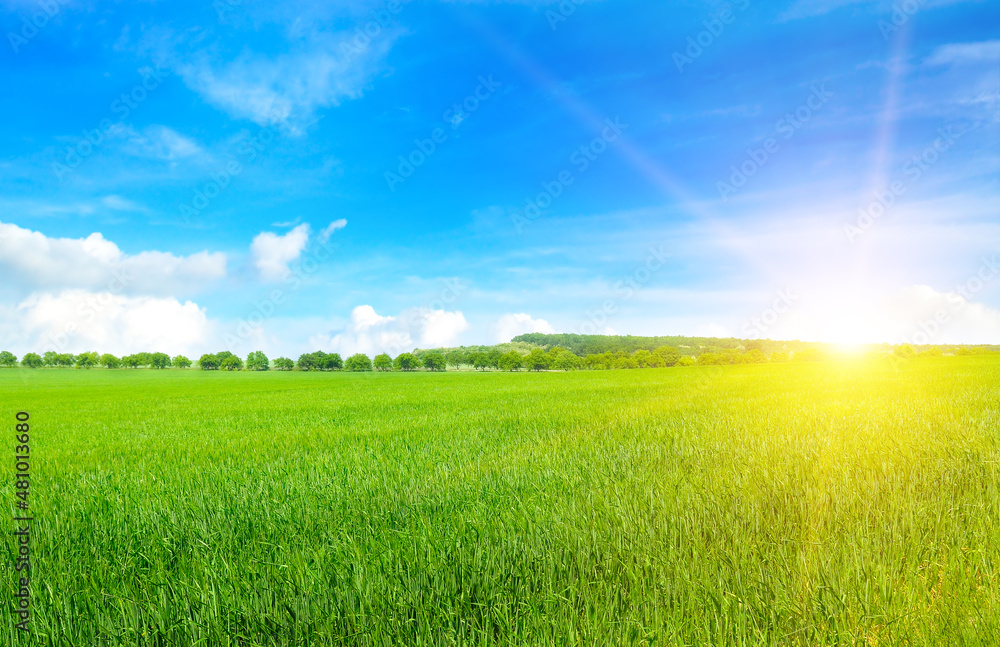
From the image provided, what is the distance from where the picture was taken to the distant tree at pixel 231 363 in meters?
141

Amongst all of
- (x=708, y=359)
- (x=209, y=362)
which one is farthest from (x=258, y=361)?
(x=708, y=359)

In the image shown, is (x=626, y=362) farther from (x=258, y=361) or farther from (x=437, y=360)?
(x=258, y=361)

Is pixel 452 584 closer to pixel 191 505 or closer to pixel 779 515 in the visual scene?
pixel 779 515

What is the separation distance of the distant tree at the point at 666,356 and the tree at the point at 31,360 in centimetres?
18072

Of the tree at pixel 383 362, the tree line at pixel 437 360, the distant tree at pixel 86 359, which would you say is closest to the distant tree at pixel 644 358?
the tree line at pixel 437 360

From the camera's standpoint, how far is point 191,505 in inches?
175

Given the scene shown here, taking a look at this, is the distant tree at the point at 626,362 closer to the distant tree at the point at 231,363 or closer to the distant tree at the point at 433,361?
the distant tree at the point at 433,361

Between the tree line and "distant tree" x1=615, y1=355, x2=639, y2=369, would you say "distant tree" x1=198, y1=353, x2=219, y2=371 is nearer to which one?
the tree line

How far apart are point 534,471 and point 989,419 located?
837 cm

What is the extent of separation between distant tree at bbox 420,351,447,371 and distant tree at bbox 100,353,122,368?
9972 centimetres

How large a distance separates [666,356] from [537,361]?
34.0 m

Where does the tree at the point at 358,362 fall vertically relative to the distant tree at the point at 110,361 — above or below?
below

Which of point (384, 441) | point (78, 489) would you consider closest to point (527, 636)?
point (78, 489)

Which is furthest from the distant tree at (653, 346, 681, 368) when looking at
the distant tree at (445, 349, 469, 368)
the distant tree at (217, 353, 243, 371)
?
the distant tree at (217, 353, 243, 371)
